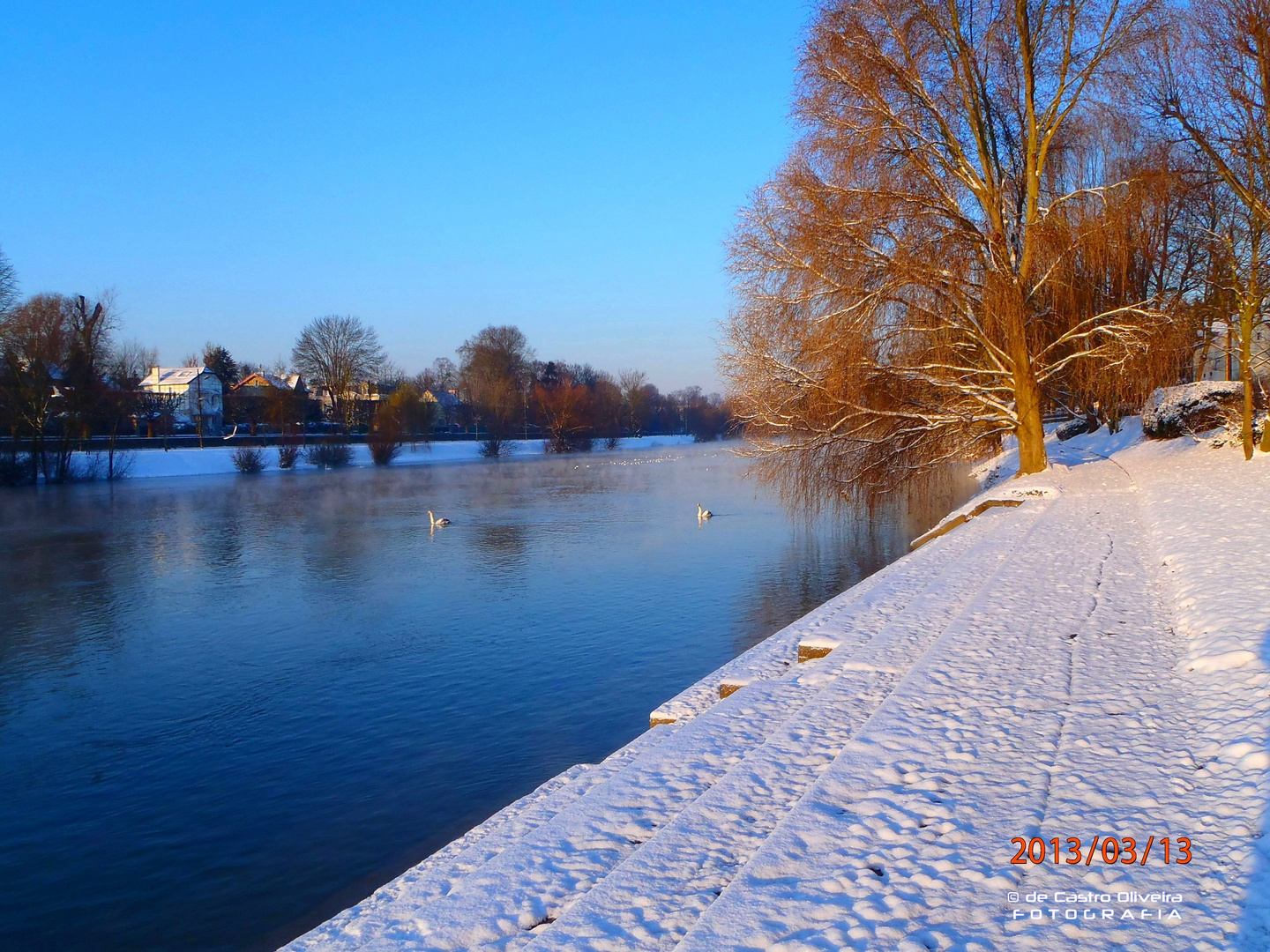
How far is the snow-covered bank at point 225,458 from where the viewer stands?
160ft

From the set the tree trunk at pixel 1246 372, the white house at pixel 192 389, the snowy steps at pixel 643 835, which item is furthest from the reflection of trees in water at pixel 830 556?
the white house at pixel 192 389

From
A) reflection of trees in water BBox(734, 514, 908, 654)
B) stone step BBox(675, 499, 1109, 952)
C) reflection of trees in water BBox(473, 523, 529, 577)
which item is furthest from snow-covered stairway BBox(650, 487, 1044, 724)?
reflection of trees in water BBox(473, 523, 529, 577)

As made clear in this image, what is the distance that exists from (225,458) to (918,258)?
47244mm

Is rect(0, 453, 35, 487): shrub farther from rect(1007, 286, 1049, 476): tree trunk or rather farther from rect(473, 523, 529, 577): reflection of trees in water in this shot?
rect(1007, 286, 1049, 476): tree trunk

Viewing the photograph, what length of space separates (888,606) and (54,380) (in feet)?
154

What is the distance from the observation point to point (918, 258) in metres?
16.0

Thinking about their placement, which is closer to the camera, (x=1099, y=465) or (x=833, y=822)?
(x=833, y=822)

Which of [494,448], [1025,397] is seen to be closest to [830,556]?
[1025,397]

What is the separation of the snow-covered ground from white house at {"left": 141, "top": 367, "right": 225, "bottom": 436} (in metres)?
76.7

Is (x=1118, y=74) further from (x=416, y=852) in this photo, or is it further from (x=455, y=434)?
(x=455, y=434)

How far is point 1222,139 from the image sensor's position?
1567cm

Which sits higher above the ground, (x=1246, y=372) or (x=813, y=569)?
(x=1246, y=372)

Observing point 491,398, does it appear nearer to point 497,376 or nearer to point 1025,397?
point 497,376

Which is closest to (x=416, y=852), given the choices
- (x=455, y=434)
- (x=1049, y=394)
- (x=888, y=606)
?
(x=888, y=606)
